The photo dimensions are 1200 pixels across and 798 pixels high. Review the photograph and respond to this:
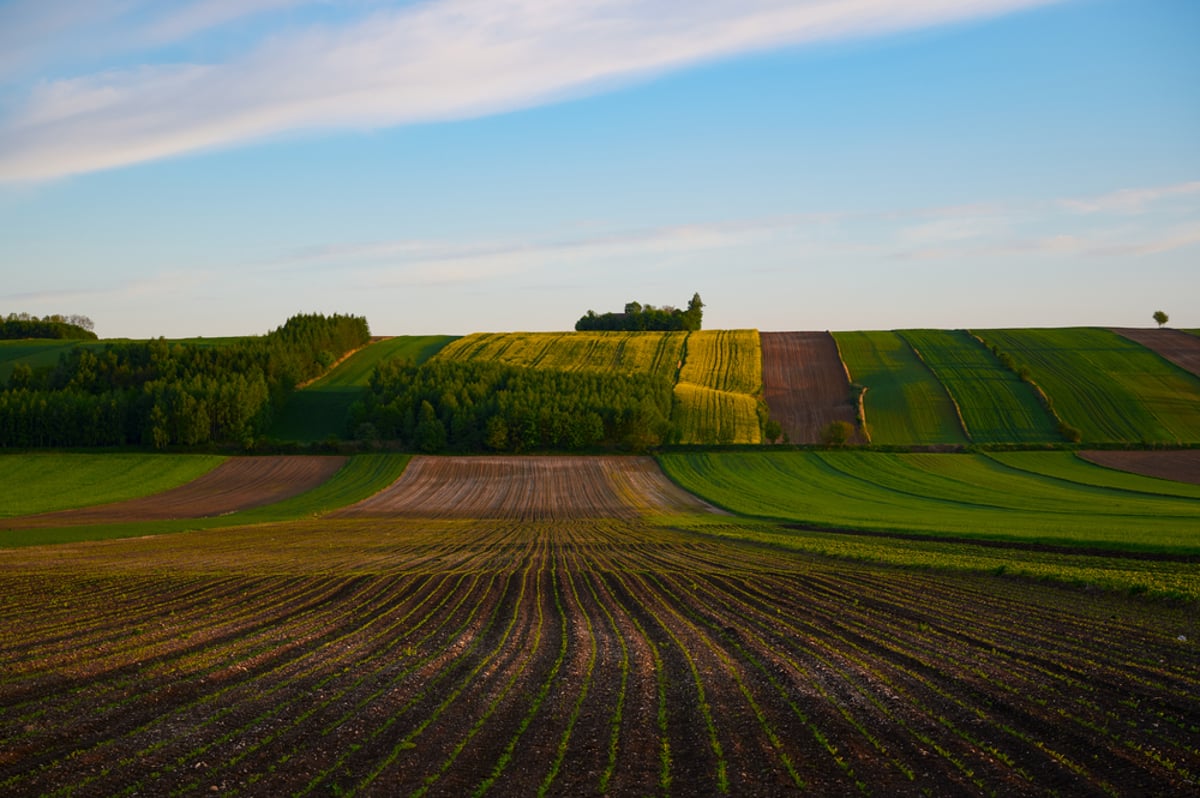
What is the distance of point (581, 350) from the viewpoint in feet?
447

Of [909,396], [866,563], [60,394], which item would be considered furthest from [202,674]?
[909,396]

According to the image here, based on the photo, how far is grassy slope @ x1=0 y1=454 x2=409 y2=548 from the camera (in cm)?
4825

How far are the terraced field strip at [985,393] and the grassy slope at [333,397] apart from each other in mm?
68323

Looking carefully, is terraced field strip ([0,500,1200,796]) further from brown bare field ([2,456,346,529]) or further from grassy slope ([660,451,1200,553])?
brown bare field ([2,456,346,529])

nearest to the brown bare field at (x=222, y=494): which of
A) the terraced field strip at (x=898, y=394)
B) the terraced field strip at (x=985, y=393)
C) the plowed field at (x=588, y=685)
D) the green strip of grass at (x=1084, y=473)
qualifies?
the plowed field at (x=588, y=685)

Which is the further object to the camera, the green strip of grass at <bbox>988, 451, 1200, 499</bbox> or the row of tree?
the row of tree

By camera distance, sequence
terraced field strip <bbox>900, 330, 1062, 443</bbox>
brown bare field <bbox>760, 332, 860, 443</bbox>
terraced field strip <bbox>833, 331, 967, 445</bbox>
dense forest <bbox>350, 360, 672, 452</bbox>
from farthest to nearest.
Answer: brown bare field <bbox>760, 332, 860, 443</bbox> < terraced field strip <bbox>833, 331, 967, 445</bbox> < terraced field strip <bbox>900, 330, 1062, 443</bbox> < dense forest <bbox>350, 360, 672, 452</bbox>

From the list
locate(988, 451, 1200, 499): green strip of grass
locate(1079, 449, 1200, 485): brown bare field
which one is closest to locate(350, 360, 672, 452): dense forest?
locate(988, 451, 1200, 499): green strip of grass

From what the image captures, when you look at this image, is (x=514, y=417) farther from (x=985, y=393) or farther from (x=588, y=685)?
(x=588, y=685)

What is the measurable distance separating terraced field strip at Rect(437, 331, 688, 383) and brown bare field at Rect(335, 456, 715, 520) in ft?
107

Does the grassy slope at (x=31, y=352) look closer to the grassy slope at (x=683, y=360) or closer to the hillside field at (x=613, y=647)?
the grassy slope at (x=683, y=360)

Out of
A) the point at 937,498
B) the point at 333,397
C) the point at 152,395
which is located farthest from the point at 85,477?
the point at 937,498

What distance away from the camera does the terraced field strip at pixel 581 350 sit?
127000 millimetres

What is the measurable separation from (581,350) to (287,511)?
7354 cm
